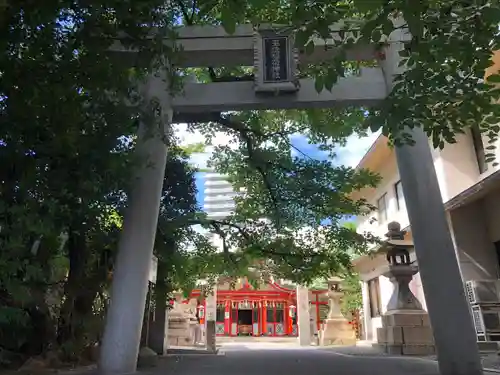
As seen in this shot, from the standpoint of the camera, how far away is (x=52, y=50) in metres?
3.69

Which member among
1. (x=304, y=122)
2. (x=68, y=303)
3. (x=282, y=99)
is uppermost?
(x=304, y=122)

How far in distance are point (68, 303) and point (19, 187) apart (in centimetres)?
298

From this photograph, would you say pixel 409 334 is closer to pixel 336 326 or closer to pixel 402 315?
pixel 402 315

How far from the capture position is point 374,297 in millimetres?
16016

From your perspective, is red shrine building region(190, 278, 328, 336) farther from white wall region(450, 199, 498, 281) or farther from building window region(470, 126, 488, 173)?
building window region(470, 126, 488, 173)

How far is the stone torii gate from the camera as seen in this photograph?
5.48m

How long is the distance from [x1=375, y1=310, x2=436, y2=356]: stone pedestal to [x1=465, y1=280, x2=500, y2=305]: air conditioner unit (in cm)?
109

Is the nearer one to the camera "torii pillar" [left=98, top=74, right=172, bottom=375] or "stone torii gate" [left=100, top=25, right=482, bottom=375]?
"torii pillar" [left=98, top=74, right=172, bottom=375]

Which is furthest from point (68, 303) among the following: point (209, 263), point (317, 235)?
point (317, 235)

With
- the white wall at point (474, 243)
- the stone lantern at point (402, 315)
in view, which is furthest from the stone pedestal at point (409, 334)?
the white wall at point (474, 243)

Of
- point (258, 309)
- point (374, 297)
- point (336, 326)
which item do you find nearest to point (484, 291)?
point (374, 297)

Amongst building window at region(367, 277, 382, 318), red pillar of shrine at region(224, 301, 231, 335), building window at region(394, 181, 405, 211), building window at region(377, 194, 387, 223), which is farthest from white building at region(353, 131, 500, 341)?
red pillar of shrine at region(224, 301, 231, 335)

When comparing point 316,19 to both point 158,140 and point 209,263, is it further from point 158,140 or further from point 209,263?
point 209,263

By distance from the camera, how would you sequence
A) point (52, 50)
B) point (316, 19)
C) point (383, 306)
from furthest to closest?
point (383, 306), point (52, 50), point (316, 19)
